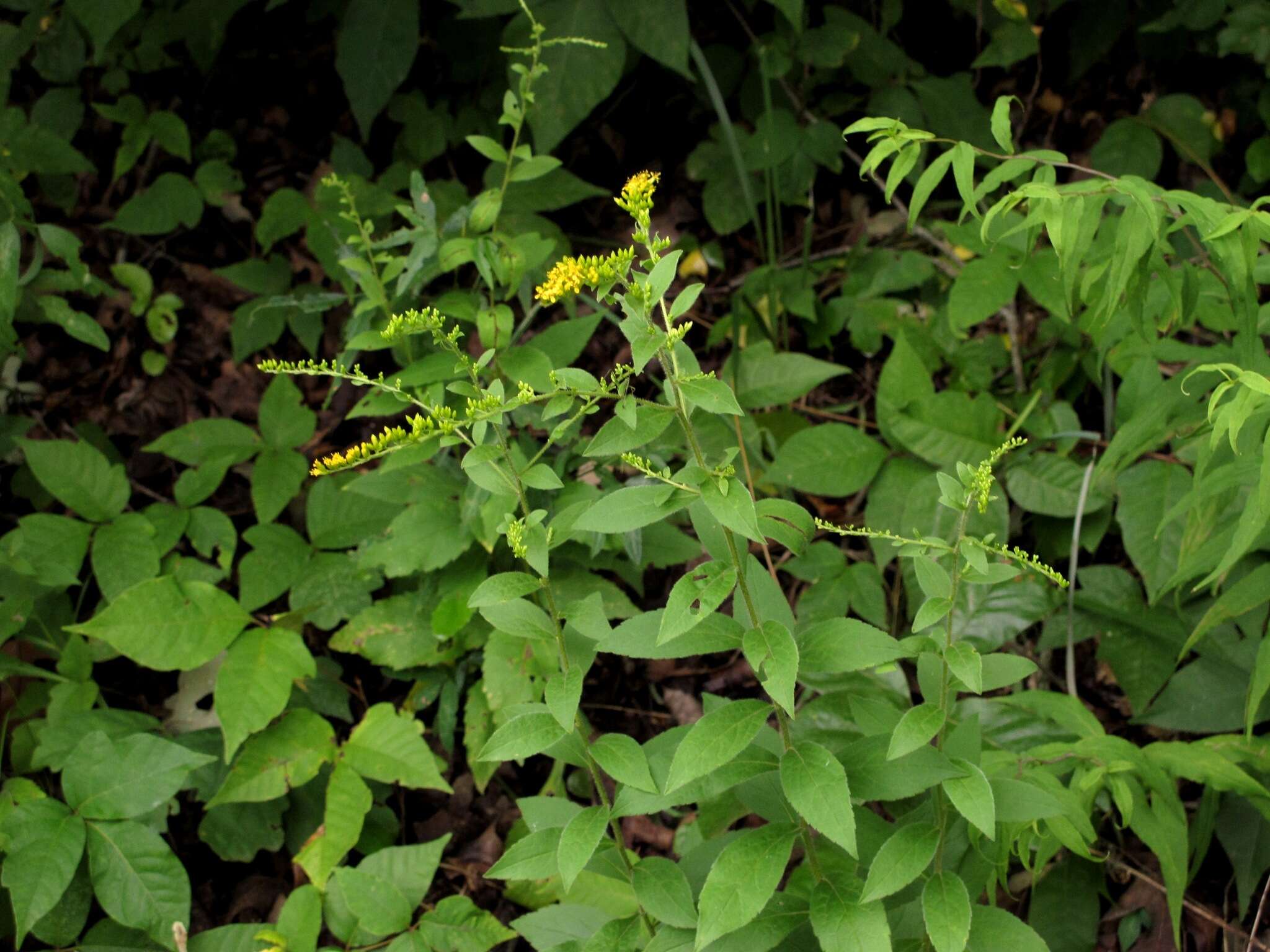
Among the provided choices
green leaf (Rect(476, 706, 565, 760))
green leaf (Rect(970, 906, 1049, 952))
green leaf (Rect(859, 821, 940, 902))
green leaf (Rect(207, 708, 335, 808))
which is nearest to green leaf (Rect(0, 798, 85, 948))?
green leaf (Rect(207, 708, 335, 808))

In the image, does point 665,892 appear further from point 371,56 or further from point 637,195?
point 371,56

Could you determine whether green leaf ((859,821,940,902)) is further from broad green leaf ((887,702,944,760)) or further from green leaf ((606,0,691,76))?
green leaf ((606,0,691,76))

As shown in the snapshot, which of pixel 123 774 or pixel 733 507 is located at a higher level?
pixel 733 507

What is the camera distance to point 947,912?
1320 mm

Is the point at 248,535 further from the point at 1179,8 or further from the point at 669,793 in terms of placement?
the point at 1179,8

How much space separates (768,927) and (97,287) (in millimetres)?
2334

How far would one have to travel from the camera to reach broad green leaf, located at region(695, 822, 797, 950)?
4.27 ft

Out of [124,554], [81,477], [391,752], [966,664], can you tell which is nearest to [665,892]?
[966,664]

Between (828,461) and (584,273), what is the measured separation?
5.01 feet

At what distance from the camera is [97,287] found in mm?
2758

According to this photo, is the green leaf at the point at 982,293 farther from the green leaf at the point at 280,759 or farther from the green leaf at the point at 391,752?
the green leaf at the point at 280,759

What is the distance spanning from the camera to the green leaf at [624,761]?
1.36 m

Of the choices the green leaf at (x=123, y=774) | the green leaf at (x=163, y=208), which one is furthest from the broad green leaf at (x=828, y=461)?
the green leaf at (x=163, y=208)

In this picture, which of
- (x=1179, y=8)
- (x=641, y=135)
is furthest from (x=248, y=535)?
(x=1179, y=8)
